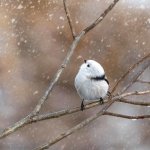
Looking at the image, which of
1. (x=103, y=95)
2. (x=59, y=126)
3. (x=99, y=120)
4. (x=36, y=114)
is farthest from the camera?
(x=99, y=120)

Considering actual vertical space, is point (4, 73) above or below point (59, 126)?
above

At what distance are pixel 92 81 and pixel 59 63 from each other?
5.98 m

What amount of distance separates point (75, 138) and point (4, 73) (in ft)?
5.44

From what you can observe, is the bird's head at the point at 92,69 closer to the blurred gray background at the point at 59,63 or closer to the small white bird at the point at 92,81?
the small white bird at the point at 92,81

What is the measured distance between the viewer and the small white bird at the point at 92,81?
283cm

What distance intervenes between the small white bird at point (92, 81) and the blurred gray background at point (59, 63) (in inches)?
225

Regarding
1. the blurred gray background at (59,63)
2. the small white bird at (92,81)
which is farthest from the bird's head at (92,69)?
the blurred gray background at (59,63)

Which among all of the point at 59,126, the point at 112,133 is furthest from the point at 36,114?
the point at 112,133

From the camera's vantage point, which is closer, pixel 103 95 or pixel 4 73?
pixel 103 95

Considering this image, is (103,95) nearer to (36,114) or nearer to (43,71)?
(36,114)

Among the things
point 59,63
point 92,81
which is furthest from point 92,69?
point 59,63

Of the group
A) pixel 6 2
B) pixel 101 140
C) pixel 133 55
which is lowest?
pixel 101 140

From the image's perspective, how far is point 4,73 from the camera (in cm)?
920

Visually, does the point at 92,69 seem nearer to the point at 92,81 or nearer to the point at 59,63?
the point at 92,81
